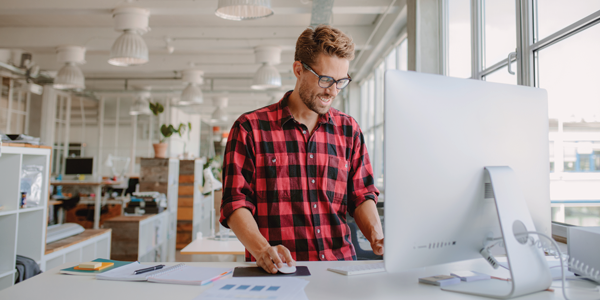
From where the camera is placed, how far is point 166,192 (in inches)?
236

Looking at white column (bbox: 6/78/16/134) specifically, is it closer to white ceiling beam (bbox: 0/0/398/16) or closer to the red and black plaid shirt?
white ceiling beam (bbox: 0/0/398/16)

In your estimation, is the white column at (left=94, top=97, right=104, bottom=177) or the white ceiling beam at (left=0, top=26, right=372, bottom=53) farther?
the white column at (left=94, top=97, right=104, bottom=177)

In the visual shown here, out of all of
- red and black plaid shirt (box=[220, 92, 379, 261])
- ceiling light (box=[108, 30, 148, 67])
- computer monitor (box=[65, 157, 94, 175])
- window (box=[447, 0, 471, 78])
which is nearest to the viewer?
red and black plaid shirt (box=[220, 92, 379, 261])

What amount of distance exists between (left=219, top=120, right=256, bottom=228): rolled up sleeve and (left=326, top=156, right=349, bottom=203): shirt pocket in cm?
31

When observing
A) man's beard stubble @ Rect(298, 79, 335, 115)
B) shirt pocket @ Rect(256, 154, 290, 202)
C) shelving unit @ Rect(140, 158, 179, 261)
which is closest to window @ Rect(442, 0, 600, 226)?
man's beard stubble @ Rect(298, 79, 335, 115)

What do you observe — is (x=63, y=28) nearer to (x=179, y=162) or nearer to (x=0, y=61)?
(x=0, y=61)

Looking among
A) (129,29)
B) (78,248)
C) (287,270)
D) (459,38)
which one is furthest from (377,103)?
(287,270)

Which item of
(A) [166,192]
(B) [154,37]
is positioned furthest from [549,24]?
(B) [154,37]

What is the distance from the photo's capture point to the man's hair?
4.86 feet

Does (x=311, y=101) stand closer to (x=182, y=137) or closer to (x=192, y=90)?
(x=192, y=90)

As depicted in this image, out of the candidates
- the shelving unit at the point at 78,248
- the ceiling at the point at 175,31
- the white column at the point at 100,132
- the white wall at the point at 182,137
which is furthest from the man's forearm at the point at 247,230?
the white column at the point at 100,132

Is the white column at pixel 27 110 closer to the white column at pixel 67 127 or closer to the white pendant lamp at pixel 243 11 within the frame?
the white column at pixel 67 127

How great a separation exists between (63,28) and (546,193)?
8.38 m

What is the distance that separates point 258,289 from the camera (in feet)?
3.33
